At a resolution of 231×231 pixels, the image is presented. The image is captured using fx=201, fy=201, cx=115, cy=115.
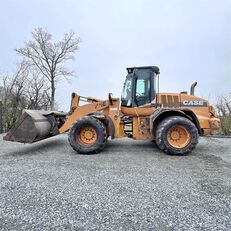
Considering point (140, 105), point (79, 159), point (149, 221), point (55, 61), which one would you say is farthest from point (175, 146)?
point (55, 61)

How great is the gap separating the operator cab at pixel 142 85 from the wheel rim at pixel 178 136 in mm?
1013

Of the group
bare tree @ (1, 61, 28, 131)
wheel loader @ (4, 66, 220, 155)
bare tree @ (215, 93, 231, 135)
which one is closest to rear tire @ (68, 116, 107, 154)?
wheel loader @ (4, 66, 220, 155)

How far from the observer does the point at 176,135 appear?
4.83 meters

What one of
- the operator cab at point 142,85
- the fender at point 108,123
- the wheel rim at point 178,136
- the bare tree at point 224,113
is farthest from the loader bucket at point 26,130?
the bare tree at point 224,113

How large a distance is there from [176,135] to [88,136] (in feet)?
7.10

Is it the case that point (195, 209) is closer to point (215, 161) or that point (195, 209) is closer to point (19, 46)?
point (215, 161)

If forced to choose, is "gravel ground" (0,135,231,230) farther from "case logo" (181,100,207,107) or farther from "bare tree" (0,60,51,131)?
"bare tree" (0,60,51,131)

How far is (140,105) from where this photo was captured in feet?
17.4

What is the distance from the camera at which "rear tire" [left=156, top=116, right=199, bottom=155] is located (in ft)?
15.3

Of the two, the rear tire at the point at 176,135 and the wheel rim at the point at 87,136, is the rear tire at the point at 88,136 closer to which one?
the wheel rim at the point at 87,136

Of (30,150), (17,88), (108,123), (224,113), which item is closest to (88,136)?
(108,123)

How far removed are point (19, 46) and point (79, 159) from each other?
22.2 metres

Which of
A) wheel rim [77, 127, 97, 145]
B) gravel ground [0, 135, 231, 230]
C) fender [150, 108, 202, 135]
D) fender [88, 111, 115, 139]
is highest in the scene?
fender [150, 108, 202, 135]

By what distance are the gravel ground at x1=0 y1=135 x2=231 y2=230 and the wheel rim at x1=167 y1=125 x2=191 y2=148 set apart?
2.19 ft
